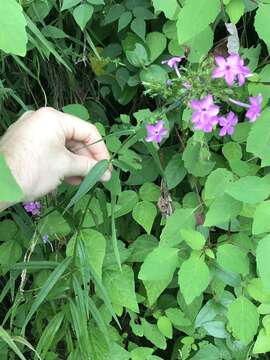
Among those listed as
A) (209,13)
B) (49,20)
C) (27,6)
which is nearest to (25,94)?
(49,20)

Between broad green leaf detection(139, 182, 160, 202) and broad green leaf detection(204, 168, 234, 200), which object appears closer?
broad green leaf detection(204, 168, 234, 200)

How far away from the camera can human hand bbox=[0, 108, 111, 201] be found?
3.37ft

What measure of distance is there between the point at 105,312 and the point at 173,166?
40 cm

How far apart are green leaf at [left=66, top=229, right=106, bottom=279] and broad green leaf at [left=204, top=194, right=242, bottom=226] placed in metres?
0.28

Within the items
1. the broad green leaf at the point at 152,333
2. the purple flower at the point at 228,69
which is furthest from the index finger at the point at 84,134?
the broad green leaf at the point at 152,333

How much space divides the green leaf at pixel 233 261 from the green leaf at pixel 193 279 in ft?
0.17

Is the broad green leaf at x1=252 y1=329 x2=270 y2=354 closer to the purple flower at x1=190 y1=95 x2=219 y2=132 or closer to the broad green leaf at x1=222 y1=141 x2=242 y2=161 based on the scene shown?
the broad green leaf at x1=222 y1=141 x2=242 y2=161

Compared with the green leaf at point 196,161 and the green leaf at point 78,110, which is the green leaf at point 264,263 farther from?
the green leaf at point 78,110

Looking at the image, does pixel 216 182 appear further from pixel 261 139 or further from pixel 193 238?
pixel 261 139

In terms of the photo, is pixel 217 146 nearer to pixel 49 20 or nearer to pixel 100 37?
pixel 100 37

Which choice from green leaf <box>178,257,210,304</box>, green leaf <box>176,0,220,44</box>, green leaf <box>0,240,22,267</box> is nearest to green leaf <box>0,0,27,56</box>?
green leaf <box>176,0,220,44</box>

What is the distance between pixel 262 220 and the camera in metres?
0.94

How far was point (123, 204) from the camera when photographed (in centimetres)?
135

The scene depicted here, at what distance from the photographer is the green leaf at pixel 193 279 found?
1090 mm
